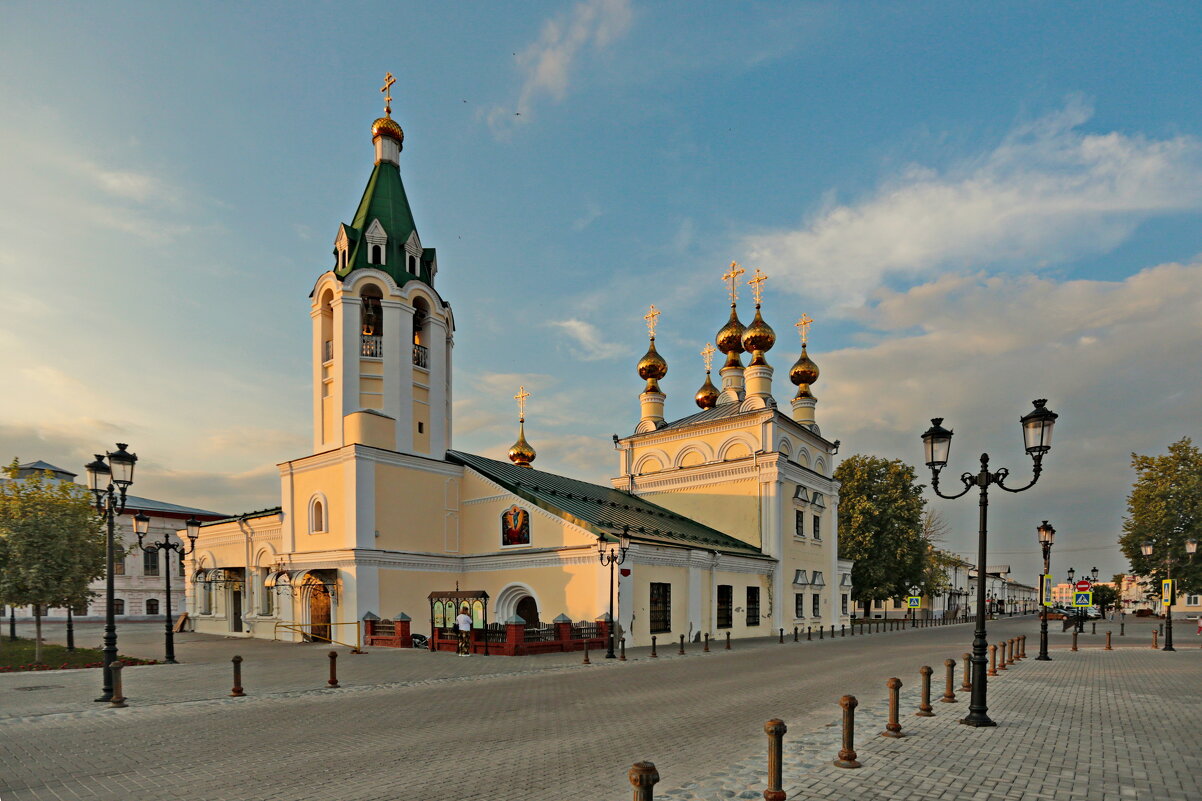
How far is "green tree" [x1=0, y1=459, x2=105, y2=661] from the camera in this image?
2089 cm

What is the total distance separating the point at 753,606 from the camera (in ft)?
118

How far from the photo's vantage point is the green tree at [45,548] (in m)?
20.9

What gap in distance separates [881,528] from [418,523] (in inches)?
1355

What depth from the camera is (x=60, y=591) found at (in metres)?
21.5

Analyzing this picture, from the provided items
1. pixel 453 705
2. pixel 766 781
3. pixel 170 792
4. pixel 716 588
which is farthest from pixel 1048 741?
pixel 716 588

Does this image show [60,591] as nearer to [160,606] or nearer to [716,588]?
[716,588]

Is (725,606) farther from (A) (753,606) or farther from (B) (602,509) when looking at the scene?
(B) (602,509)

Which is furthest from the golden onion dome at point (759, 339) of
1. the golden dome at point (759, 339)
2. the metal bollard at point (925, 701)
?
the metal bollard at point (925, 701)

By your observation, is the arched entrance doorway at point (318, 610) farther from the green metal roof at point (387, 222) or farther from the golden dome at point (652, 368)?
the golden dome at point (652, 368)

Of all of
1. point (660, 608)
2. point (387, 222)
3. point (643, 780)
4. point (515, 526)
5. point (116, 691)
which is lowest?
point (660, 608)

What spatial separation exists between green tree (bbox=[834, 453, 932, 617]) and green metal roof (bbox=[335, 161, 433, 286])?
3397cm

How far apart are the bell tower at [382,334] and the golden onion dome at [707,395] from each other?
2434 centimetres

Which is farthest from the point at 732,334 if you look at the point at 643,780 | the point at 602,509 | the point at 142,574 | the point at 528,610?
the point at 142,574

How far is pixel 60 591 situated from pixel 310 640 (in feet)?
30.3
